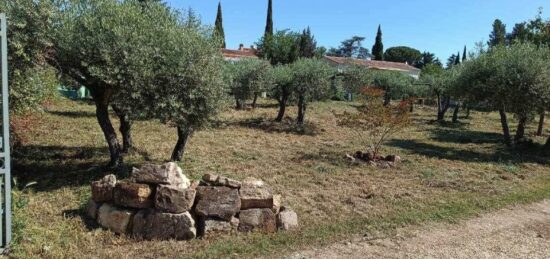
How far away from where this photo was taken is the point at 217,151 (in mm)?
14180

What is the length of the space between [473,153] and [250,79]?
1192 centimetres

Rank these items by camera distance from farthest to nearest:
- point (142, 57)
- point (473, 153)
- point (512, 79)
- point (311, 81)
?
point (311, 81)
point (473, 153)
point (512, 79)
point (142, 57)

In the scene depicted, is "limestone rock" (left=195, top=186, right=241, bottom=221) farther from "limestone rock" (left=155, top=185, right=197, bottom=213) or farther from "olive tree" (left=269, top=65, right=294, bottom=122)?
Result: "olive tree" (left=269, top=65, right=294, bottom=122)

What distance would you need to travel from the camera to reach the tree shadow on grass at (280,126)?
21.5 metres

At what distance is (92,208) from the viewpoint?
7.36 m

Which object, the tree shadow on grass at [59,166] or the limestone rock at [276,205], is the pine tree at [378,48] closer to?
the tree shadow on grass at [59,166]

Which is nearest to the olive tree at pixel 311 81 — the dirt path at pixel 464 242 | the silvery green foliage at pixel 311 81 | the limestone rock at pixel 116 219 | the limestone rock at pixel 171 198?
the silvery green foliage at pixel 311 81

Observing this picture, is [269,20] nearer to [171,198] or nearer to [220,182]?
[220,182]

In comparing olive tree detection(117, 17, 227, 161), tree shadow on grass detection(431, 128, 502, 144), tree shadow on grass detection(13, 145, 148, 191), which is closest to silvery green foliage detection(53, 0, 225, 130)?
olive tree detection(117, 17, 227, 161)

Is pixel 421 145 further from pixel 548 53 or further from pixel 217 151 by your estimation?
pixel 217 151

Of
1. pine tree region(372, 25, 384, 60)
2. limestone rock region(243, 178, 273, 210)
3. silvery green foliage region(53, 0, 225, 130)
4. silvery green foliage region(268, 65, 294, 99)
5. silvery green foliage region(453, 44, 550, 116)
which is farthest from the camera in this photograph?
pine tree region(372, 25, 384, 60)

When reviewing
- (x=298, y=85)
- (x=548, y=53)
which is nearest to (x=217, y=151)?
(x=298, y=85)

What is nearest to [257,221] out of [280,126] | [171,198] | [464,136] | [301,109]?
[171,198]

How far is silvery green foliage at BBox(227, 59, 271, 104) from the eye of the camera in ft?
78.3
